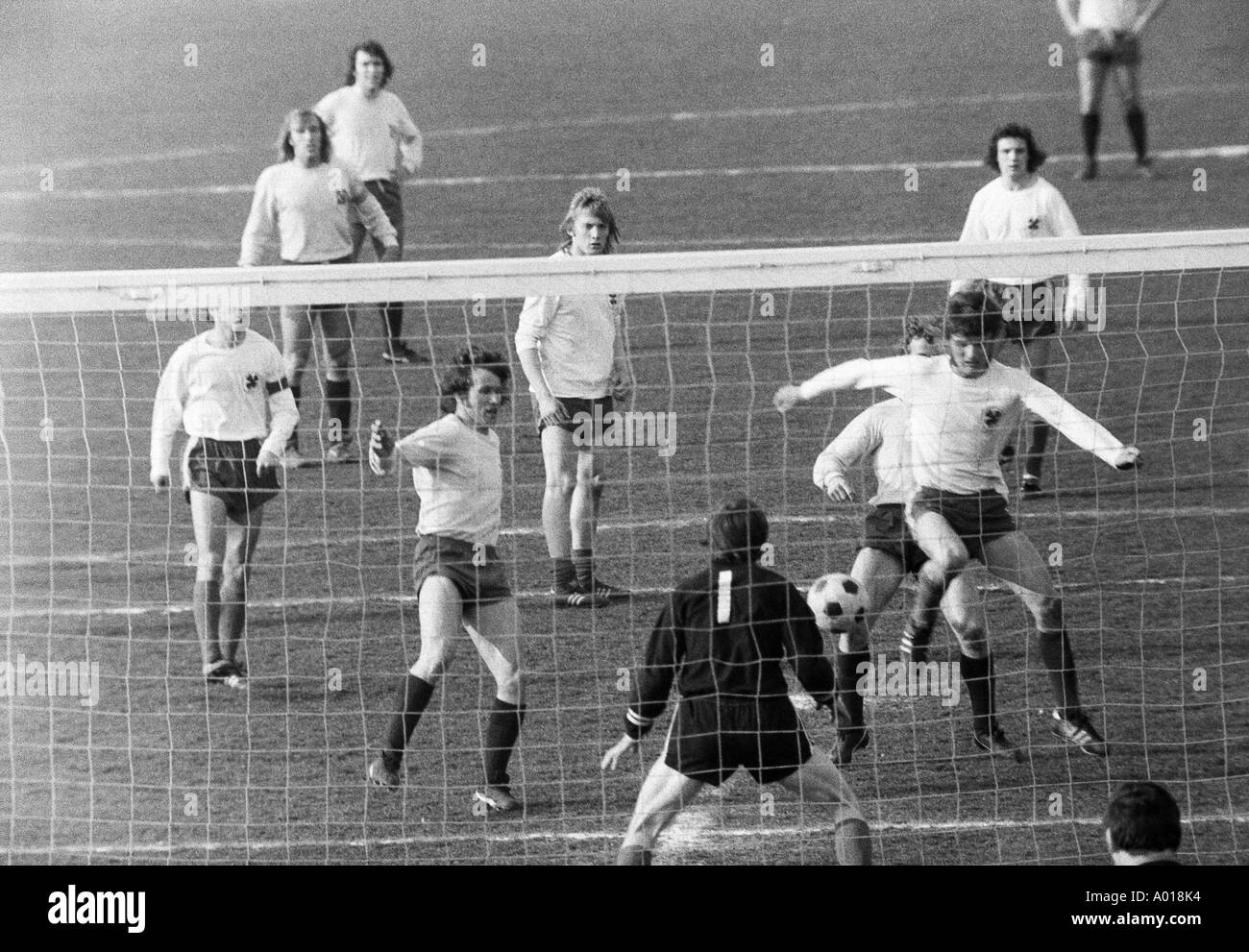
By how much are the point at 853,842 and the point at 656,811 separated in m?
0.75

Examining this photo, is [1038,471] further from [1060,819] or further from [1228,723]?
[1060,819]

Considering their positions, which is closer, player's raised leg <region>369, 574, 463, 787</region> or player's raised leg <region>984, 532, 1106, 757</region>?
player's raised leg <region>369, 574, 463, 787</region>

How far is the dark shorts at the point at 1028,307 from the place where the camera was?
1078cm

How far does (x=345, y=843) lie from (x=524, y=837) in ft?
2.42

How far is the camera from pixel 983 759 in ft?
26.9

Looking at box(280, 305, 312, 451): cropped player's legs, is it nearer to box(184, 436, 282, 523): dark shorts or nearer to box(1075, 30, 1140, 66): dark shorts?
box(184, 436, 282, 523): dark shorts

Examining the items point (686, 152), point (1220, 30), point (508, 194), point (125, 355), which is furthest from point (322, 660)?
point (1220, 30)

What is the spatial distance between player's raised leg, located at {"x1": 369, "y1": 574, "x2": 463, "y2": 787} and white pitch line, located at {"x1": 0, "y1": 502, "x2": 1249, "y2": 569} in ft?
9.23

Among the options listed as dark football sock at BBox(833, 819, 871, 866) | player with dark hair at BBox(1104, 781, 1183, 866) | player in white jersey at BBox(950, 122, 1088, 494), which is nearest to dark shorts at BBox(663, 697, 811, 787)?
dark football sock at BBox(833, 819, 871, 866)

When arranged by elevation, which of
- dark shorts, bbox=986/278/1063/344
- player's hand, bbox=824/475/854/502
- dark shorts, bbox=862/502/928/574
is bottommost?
dark shorts, bbox=862/502/928/574

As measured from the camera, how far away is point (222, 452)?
29.1 ft

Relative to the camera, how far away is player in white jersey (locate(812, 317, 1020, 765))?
803 cm

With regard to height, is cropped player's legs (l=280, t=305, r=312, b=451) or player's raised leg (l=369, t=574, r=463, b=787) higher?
cropped player's legs (l=280, t=305, r=312, b=451)

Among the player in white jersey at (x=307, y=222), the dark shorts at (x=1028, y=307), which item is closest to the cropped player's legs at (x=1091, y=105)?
the dark shorts at (x=1028, y=307)
